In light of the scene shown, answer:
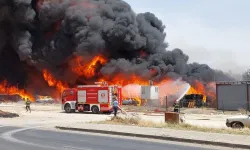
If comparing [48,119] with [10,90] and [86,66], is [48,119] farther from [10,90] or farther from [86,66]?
[10,90]

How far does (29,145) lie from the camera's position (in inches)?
512

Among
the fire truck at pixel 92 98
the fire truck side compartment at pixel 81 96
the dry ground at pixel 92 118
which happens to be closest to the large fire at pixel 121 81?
the dry ground at pixel 92 118

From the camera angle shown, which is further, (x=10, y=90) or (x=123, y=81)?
(x=10, y=90)

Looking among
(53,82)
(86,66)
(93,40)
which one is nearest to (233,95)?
(93,40)

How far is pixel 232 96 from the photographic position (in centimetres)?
3953

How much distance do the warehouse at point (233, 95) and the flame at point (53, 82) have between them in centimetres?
2453

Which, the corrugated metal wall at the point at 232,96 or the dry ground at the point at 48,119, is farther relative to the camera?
the corrugated metal wall at the point at 232,96

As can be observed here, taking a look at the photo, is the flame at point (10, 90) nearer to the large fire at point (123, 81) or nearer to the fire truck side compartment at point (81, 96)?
the large fire at point (123, 81)

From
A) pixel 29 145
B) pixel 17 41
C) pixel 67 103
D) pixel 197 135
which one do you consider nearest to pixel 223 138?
pixel 197 135

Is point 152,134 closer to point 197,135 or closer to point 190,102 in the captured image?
point 197,135

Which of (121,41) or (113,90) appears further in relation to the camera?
(121,41)

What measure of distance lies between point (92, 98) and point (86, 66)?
683 inches

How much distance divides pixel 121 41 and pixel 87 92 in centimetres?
1824

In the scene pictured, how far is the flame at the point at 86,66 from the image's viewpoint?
52.8 meters
